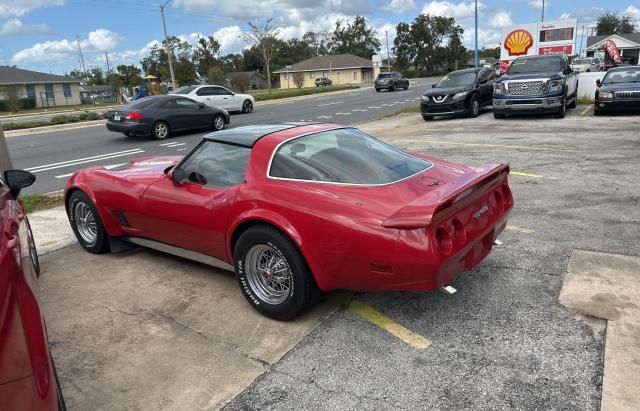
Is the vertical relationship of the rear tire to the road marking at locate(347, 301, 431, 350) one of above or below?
above

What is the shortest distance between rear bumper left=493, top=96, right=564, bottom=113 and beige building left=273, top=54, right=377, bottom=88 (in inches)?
2800

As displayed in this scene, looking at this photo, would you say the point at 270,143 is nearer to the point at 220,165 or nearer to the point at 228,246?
the point at 220,165

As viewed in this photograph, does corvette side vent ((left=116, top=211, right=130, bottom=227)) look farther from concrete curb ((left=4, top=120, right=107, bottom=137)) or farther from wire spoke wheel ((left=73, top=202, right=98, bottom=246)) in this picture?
concrete curb ((left=4, top=120, right=107, bottom=137))

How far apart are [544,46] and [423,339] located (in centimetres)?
2652

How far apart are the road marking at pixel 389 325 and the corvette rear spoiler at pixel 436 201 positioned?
0.82 metres

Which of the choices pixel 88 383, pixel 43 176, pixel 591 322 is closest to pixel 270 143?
pixel 88 383

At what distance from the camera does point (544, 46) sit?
25906mm

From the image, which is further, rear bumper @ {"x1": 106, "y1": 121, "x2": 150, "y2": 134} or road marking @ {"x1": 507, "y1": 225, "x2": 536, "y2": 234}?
rear bumper @ {"x1": 106, "y1": 121, "x2": 150, "y2": 134}

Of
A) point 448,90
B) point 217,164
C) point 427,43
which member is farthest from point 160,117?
point 427,43

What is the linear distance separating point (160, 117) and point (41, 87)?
51.3 metres

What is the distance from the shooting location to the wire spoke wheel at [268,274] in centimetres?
363

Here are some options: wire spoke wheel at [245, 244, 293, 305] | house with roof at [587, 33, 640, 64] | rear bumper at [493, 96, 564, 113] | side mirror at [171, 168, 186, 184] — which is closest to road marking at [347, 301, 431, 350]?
wire spoke wheel at [245, 244, 293, 305]

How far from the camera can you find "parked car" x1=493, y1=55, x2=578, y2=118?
15.0 m

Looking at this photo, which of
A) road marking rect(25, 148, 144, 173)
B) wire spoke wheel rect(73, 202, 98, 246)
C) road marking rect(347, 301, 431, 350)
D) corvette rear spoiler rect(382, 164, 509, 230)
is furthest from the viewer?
road marking rect(25, 148, 144, 173)
